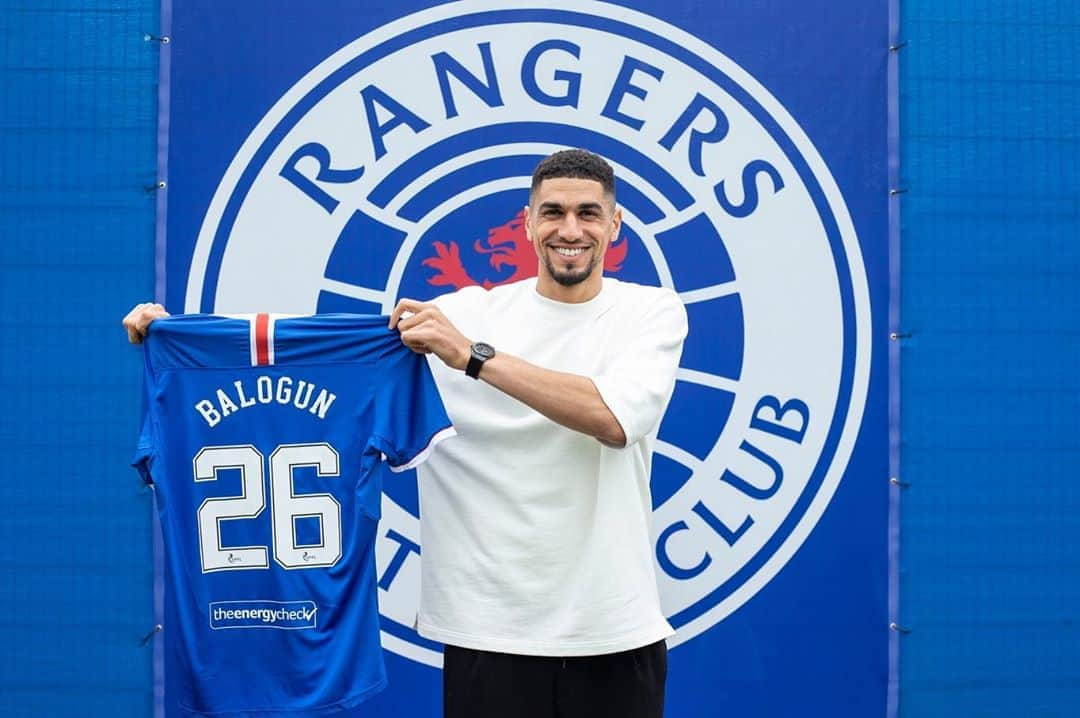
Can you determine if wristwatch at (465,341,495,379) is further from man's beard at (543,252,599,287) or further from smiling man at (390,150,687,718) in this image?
man's beard at (543,252,599,287)

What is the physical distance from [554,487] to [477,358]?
0.34 meters

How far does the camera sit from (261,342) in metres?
2.68

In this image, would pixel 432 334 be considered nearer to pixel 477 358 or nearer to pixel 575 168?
pixel 477 358

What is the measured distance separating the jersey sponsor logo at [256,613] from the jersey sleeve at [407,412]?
40 centimetres

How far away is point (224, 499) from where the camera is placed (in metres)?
2.69

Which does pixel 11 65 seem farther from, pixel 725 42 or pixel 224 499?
pixel 725 42

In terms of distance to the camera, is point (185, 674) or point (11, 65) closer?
point (185, 674)

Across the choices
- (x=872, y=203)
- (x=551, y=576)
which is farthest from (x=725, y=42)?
(x=551, y=576)

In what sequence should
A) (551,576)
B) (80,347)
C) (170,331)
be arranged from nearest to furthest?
(551,576), (170,331), (80,347)

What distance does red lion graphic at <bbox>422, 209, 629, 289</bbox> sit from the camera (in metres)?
3.49

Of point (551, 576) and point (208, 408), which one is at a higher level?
point (208, 408)

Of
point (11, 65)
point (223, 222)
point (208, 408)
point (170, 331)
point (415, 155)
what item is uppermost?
point (11, 65)

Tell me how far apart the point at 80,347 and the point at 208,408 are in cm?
99

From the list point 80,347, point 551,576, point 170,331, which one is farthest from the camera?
point 80,347
